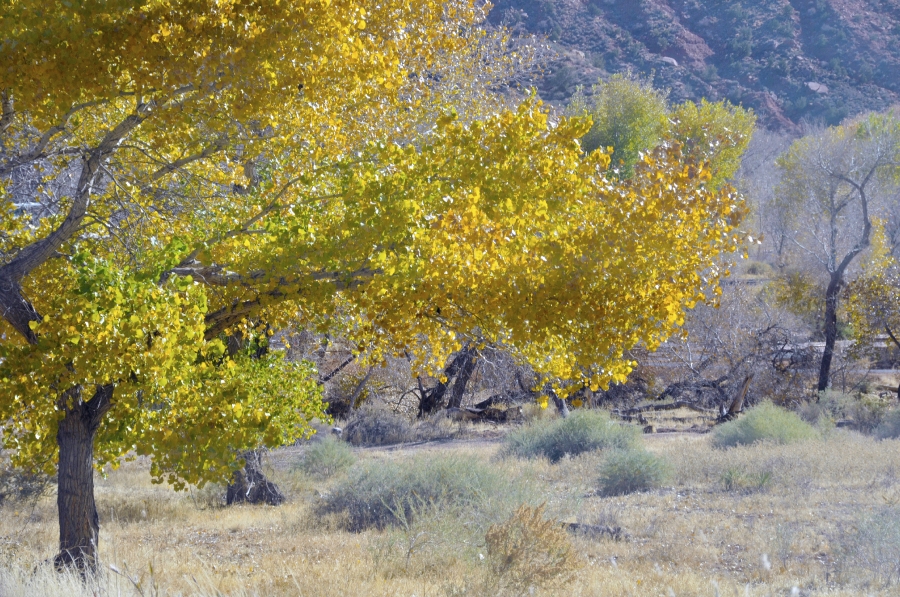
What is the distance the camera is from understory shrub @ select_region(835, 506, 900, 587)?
7.03m

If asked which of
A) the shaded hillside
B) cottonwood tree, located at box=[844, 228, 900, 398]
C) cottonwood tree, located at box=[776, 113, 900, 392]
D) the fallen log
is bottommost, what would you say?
the fallen log

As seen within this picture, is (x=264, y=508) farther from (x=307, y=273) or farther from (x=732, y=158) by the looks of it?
(x=732, y=158)

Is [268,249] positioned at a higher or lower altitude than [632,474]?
higher

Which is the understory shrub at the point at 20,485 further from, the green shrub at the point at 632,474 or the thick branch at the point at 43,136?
the green shrub at the point at 632,474

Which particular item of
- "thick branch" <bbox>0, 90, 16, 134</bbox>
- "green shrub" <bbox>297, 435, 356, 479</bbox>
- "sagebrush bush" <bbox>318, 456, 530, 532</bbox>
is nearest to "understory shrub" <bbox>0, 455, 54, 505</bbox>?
"green shrub" <bbox>297, 435, 356, 479</bbox>

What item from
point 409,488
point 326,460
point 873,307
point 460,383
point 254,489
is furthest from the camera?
point 873,307

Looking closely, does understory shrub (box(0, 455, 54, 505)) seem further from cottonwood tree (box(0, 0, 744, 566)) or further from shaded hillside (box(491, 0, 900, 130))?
shaded hillside (box(491, 0, 900, 130))

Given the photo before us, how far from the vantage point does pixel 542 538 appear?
6.56 metres

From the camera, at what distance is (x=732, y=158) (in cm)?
3653

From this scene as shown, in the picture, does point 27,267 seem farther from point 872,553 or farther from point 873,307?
point 873,307

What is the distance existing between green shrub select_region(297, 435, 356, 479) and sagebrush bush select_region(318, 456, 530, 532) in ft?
11.0

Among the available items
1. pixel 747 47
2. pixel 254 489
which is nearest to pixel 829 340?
pixel 254 489

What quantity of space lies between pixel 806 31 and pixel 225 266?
7285 centimetres

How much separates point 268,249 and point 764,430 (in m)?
12.9
